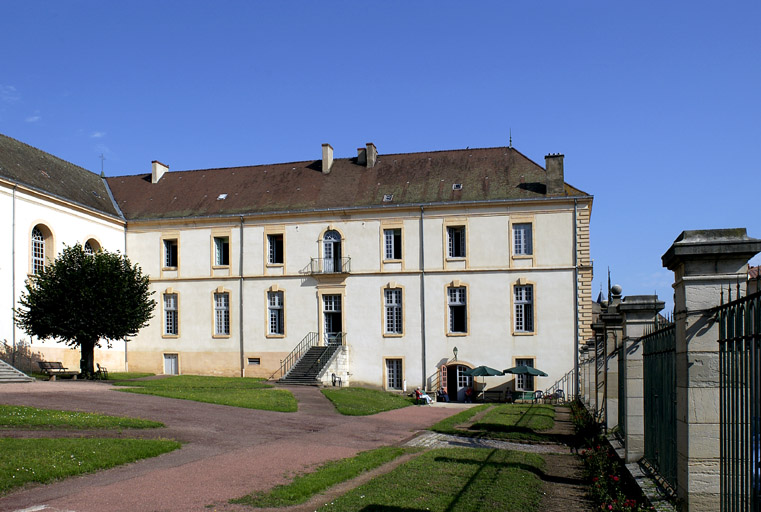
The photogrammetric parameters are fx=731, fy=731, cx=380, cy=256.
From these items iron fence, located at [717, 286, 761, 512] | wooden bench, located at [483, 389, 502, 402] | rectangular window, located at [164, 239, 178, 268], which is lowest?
wooden bench, located at [483, 389, 502, 402]

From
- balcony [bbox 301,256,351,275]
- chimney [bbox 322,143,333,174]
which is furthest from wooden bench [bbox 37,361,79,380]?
chimney [bbox 322,143,333,174]

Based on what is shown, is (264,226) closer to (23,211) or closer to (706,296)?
(23,211)

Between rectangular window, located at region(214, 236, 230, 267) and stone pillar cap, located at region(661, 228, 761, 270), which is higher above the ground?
rectangular window, located at region(214, 236, 230, 267)

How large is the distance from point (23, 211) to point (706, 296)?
31110mm

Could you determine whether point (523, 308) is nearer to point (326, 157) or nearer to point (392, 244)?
point (392, 244)

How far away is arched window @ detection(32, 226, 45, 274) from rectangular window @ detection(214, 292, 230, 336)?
28.4 ft

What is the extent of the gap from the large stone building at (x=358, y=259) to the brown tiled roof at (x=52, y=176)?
133 mm

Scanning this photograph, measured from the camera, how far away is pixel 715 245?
5.80 m

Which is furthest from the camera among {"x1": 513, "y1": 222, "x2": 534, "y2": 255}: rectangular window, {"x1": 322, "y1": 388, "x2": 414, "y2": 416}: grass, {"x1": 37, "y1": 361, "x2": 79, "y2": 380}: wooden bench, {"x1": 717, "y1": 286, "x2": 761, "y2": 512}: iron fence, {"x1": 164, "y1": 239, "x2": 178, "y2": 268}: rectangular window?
{"x1": 164, "y1": 239, "x2": 178, "y2": 268}: rectangular window

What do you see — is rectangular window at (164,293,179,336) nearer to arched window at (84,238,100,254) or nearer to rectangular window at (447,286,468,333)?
arched window at (84,238,100,254)

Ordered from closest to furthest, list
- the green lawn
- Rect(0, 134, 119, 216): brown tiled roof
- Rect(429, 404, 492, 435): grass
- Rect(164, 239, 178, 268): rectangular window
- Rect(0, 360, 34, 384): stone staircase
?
the green lawn
Rect(429, 404, 492, 435): grass
Rect(0, 360, 34, 384): stone staircase
Rect(0, 134, 119, 216): brown tiled roof
Rect(164, 239, 178, 268): rectangular window

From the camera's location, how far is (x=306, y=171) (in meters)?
40.1

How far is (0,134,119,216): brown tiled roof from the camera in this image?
3219 cm

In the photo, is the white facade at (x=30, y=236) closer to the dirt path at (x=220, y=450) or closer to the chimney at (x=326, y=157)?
the dirt path at (x=220, y=450)
